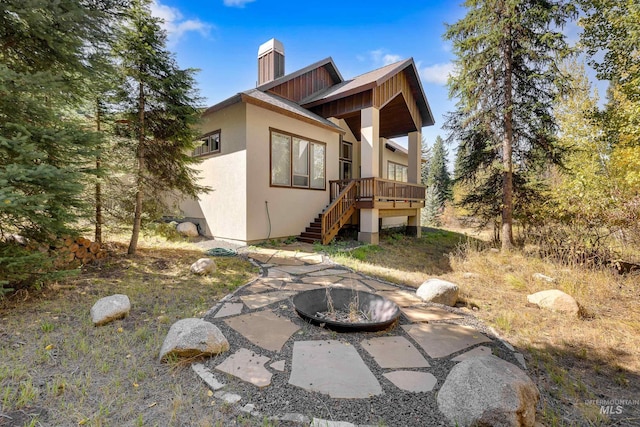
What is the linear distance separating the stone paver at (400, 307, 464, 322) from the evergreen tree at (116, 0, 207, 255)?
510 centimetres

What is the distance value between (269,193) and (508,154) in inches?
300

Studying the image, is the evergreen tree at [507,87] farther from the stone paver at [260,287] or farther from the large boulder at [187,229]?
the large boulder at [187,229]

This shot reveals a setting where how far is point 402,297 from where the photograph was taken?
160 inches

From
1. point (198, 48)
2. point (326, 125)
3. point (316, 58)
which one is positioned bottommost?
point (326, 125)

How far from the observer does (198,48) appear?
7.39m

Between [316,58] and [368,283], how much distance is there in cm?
1001

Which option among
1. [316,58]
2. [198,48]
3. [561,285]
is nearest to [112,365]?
[561,285]

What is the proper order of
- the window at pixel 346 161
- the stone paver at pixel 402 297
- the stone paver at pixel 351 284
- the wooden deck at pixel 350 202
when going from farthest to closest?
the window at pixel 346 161, the wooden deck at pixel 350 202, the stone paver at pixel 351 284, the stone paver at pixel 402 297

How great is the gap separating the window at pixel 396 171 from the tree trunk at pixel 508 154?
19.8 ft

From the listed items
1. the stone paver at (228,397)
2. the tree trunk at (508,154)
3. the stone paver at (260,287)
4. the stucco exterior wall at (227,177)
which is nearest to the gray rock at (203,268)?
the stone paver at (260,287)

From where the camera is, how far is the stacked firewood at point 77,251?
175 inches

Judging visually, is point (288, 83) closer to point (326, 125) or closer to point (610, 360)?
point (326, 125)

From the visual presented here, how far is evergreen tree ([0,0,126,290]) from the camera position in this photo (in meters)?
2.96

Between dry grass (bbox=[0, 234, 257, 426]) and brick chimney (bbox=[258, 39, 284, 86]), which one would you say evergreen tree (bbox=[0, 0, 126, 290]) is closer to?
dry grass (bbox=[0, 234, 257, 426])
